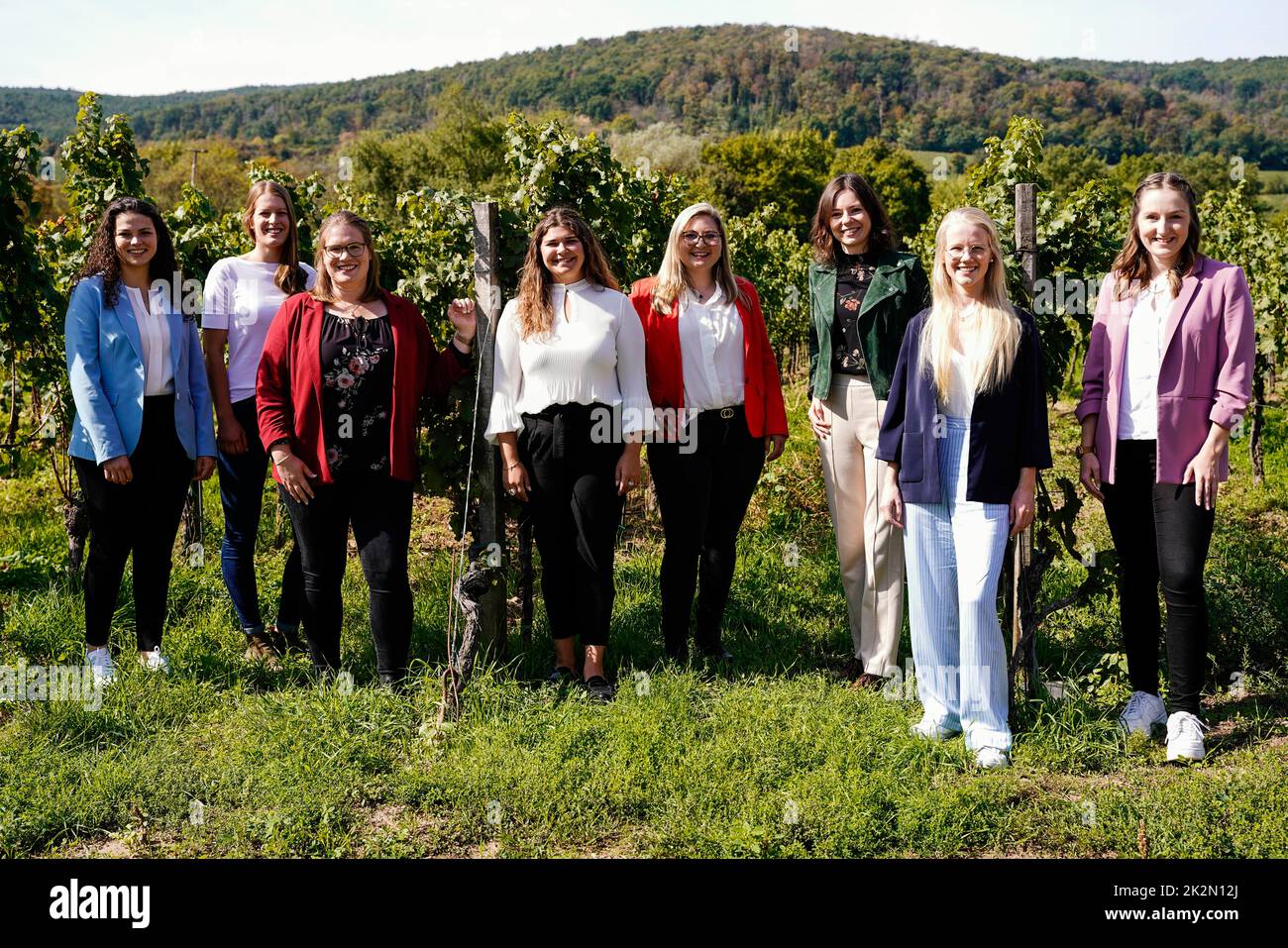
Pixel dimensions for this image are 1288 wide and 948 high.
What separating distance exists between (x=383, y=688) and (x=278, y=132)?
132m

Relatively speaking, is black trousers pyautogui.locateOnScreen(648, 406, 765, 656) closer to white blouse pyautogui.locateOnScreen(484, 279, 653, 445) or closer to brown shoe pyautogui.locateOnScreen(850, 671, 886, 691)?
white blouse pyautogui.locateOnScreen(484, 279, 653, 445)

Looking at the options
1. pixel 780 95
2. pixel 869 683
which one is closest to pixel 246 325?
pixel 869 683

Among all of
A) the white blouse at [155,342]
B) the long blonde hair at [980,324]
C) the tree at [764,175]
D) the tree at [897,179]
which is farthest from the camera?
the tree at [764,175]

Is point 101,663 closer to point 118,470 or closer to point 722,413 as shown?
point 118,470

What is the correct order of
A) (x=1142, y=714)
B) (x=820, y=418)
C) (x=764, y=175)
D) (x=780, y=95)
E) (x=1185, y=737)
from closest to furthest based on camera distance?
(x=1185, y=737)
(x=1142, y=714)
(x=820, y=418)
(x=764, y=175)
(x=780, y=95)

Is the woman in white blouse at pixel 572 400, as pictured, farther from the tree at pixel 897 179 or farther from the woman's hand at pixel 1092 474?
the tree at pixel 897 179

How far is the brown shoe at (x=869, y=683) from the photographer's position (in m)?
4.46

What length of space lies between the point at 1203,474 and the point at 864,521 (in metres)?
1.36

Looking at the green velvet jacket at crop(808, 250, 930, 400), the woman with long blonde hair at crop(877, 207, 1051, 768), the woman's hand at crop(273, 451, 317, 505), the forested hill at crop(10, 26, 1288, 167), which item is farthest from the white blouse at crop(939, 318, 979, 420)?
the forested hill at crop(10, 26, 1288, 167)

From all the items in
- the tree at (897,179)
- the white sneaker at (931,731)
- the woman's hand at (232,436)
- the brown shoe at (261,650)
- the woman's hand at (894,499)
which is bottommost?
the white sneaker at (931,731)

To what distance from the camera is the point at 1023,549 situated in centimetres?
413

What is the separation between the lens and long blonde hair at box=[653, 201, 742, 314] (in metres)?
4.29

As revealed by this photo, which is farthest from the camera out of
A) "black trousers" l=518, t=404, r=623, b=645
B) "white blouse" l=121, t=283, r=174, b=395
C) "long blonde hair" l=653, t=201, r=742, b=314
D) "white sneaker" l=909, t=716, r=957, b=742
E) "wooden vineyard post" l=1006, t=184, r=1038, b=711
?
"white blouse" l=121, t=283, r=174, b=395

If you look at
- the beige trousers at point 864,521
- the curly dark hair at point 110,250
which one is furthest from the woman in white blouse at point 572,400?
the curly dark hair at point 110,250
